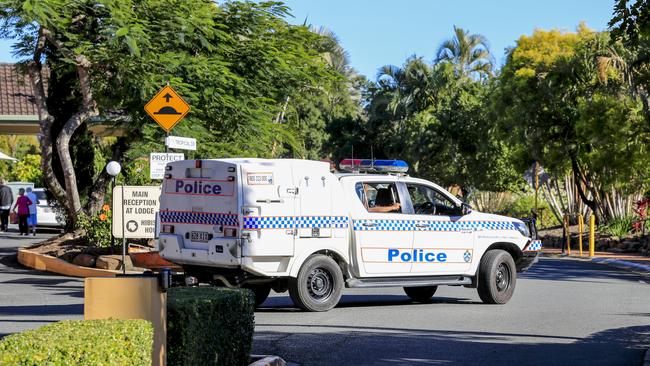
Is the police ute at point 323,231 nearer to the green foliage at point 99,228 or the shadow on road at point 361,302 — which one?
the shadow on road at point 361,302

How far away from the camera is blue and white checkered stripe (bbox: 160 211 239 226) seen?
13961 mm

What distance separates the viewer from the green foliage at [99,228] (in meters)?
21.2

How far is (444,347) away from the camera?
1143 cm

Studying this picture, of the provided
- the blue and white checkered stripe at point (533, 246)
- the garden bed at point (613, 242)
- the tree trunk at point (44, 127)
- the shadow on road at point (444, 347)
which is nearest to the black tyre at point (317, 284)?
the shadow on road at point (444, 347)

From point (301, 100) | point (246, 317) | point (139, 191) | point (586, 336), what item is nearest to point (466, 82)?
point (301, 100)

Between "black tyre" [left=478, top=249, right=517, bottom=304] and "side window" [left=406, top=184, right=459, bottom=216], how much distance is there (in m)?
0.90

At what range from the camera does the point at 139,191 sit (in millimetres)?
18234

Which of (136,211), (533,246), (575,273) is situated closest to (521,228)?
(533,246)

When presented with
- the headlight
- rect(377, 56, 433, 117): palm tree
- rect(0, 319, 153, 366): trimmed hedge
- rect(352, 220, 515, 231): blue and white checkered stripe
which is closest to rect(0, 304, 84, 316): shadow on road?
rect(352, 220, 515, 231): blue and white checkered stripe

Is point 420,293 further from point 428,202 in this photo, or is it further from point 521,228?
point 521,228

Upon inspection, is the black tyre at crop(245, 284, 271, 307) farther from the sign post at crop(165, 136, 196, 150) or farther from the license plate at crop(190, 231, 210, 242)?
the sign post at crop(165, 136, 196, 150)

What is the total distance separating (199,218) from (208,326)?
6.69m

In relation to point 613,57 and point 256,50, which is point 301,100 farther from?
point 613,57

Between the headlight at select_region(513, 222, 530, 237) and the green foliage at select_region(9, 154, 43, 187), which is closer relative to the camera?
the headlight at select_region(513, 222, 530, 237)
